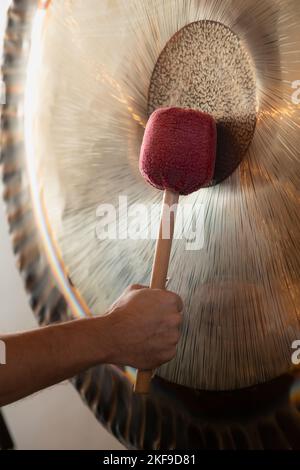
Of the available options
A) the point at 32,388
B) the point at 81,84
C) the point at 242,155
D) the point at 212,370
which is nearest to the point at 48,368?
the point at 32,388

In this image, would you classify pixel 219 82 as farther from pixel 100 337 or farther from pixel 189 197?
pixel 100 337

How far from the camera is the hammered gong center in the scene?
0.52 meters

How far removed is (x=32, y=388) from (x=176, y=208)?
0.73 feet

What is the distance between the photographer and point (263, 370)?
53 centimetres

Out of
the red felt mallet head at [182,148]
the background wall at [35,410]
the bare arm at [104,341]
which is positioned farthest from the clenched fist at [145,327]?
the background wall at [35,410]

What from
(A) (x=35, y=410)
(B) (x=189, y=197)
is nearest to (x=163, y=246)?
(B) (x=189, y=197)

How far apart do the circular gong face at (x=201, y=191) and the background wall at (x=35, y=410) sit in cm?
26

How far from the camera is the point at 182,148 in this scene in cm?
52

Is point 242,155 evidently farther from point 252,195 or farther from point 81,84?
point 81,84

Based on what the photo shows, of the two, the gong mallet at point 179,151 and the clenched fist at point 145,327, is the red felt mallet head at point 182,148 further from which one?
the clenched fist at point 145,327

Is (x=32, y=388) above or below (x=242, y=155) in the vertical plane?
below

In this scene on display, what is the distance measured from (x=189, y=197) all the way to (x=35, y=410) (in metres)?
0.65

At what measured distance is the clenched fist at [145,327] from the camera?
1.82ft

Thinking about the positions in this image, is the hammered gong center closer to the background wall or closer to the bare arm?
the bare arm
